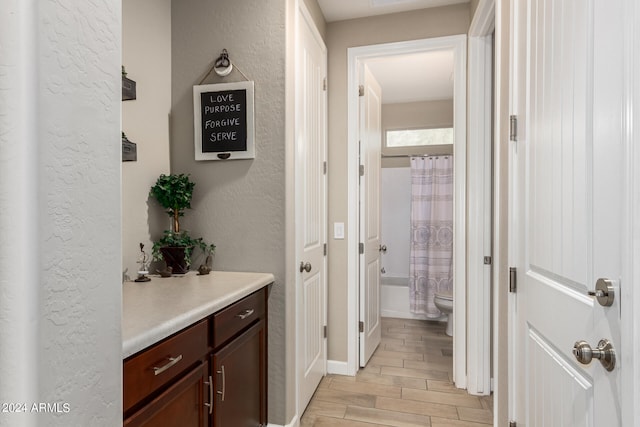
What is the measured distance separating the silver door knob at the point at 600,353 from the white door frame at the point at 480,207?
1626 millimetres

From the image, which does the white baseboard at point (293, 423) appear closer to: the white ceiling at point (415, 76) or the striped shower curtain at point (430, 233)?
the striped shower curtain at point (430, 233)

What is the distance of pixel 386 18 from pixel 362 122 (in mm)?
791

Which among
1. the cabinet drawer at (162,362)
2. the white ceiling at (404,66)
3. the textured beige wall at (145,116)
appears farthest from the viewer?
the white ceiling at (404,66)

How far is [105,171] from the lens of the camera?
2.39 feet

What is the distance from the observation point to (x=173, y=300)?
4.32ft

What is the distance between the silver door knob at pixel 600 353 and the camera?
79 cm

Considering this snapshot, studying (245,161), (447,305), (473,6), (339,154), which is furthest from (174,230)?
(447,305)

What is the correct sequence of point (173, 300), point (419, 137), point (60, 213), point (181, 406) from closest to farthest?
point (60, 213) → point (181, 406) → point (173, 300) → point (419, 137)

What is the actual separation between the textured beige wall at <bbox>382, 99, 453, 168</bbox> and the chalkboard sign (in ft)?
10.3

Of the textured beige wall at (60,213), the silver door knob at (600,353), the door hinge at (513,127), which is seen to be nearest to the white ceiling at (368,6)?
the door hinge at (513,127)

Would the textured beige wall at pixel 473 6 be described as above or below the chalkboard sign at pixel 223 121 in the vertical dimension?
above

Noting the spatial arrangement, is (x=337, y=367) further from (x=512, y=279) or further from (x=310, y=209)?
(x=512, y=279)

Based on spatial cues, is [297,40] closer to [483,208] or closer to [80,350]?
[483,208]

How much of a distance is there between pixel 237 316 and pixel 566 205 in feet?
4.21
